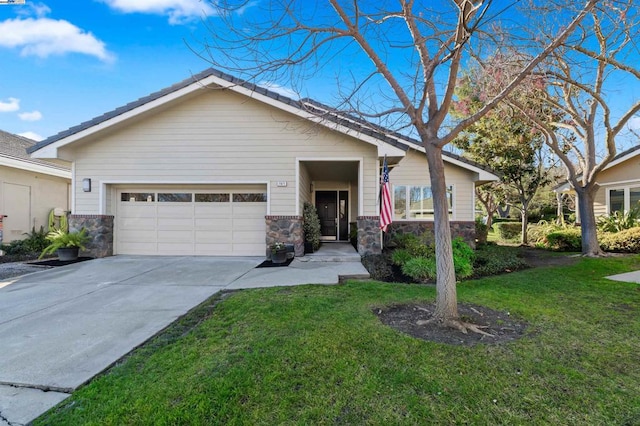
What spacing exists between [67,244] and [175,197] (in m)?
3.05

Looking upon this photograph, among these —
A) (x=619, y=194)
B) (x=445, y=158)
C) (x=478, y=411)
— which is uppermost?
(x=445, y=158)

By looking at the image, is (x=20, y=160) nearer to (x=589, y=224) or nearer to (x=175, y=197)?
(x=175, y=197)

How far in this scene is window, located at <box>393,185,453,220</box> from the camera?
492 inches

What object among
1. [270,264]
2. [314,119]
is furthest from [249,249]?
[314,119]

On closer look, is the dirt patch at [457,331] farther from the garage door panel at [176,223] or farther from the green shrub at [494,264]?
the garage door panel at [176,223]

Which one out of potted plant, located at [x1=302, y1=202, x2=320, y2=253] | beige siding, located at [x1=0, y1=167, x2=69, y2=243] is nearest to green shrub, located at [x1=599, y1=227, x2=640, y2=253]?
potted plant, located at [x1=302, y1=202, x2=320, y2=253]

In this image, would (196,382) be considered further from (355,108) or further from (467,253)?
(467,253)

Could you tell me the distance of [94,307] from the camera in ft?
15.7

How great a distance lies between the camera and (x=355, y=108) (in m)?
4.75

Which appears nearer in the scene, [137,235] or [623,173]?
[137,235]

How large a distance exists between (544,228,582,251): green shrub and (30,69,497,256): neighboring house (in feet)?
27.3

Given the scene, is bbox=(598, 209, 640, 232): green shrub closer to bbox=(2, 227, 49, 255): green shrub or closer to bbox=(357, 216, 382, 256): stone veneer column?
bbox=(357, 216, 382, 256): stone veneer column

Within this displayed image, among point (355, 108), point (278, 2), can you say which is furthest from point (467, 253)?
point (278, 2)

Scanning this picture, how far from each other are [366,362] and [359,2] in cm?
472
